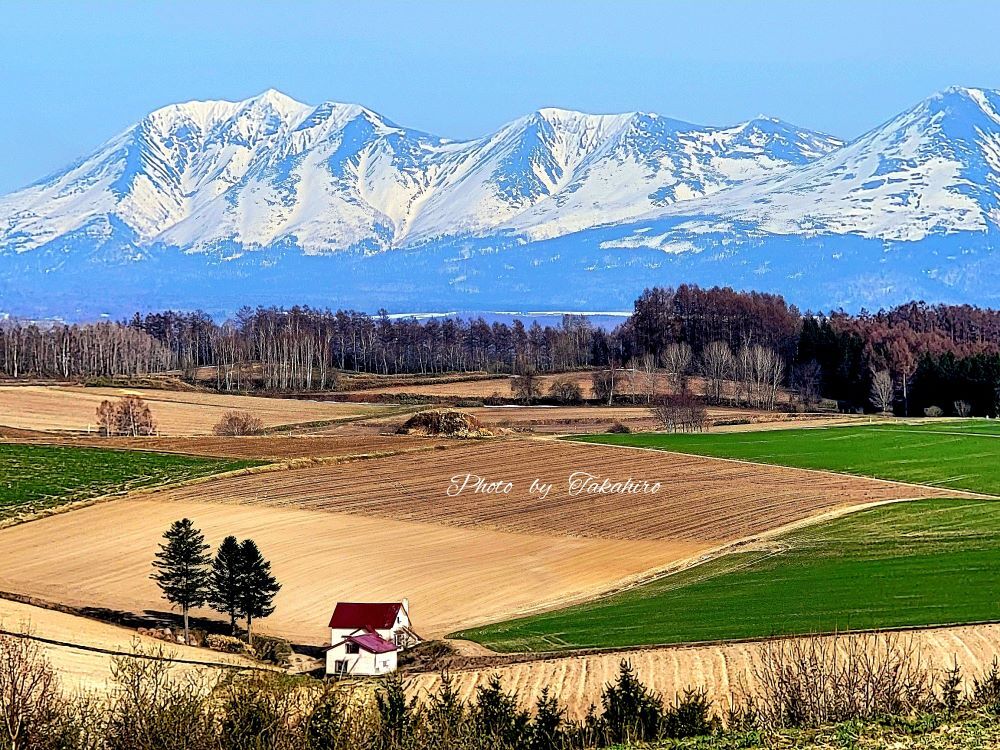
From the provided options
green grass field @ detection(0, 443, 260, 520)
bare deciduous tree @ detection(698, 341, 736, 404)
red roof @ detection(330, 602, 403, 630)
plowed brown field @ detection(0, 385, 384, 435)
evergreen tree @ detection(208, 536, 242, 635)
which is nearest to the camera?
red roof @ detection(330, 602, 403, 630)

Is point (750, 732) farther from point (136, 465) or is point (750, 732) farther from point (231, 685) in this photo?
point (136, 465)

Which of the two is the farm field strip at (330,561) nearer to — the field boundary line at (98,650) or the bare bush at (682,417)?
the field boundary line at (98,650)

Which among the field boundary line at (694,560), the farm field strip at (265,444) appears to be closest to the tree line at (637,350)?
the farm field strip at (265,444)

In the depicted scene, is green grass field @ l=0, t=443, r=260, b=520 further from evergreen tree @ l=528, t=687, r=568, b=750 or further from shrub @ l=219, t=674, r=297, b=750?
evergreen tree @ l=528, t=687, r=568, b=750

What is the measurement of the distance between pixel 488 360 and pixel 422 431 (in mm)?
84716

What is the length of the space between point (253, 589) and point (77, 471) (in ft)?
88.2

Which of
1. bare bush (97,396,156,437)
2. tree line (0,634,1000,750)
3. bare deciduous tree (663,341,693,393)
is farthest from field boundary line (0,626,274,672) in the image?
bare deciduous tree (663,341,693,393)

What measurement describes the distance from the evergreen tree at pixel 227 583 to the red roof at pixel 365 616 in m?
2.96

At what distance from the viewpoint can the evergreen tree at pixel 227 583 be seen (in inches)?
1404

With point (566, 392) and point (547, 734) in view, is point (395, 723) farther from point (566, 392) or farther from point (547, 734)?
point (566, 392)

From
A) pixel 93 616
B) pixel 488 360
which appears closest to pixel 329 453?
pixel 93 616

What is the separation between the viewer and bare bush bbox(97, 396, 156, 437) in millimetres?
80500

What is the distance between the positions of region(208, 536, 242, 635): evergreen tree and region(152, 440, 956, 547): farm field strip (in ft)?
50.1

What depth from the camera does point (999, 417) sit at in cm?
9538
